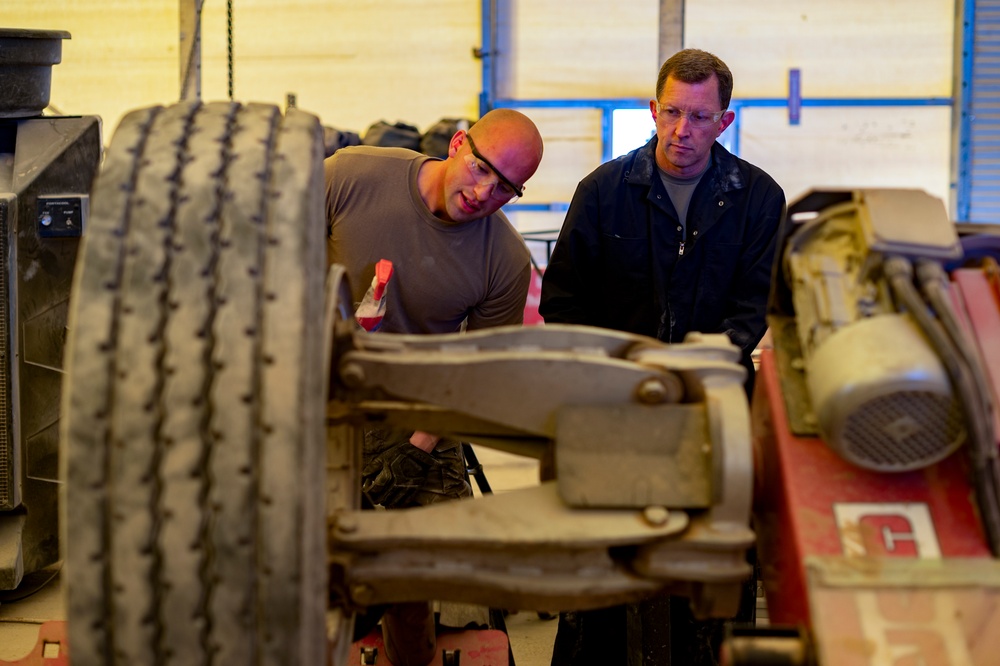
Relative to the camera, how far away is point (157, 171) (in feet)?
5.20

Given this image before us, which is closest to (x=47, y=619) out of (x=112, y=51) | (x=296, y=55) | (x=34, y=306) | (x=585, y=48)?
(x=34, y=306)

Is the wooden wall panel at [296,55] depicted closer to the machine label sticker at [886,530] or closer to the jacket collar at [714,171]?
the jacket collar at [714,171]

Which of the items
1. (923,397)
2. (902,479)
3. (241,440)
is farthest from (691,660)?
(241,440)

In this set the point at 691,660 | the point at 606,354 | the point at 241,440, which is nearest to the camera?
the point at 241,440

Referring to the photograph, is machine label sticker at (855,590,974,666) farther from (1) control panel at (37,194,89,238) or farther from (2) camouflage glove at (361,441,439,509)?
(1) control panel at (37,194,89,238)

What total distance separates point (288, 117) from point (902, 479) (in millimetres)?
1199

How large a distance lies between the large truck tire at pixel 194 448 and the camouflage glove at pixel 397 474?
1.43m

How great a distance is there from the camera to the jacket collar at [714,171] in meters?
3.29

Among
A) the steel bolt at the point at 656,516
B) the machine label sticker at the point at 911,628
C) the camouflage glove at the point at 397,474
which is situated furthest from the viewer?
the camouflage glove at the point at 397,474

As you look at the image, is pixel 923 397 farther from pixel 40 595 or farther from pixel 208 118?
pixel 40 595

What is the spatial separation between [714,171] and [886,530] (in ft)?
6.02

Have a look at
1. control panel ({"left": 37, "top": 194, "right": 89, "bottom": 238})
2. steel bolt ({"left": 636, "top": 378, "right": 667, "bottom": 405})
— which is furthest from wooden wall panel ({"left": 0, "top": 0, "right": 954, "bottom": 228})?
steel bolt ({"left": 636, "top": 378, "right": 667, "bottom": 405})

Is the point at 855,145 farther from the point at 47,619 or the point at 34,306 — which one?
the point at 47,619

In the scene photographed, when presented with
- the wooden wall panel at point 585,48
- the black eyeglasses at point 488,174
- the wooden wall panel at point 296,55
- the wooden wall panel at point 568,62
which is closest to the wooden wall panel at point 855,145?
the wooden wall panel at point 568,62
